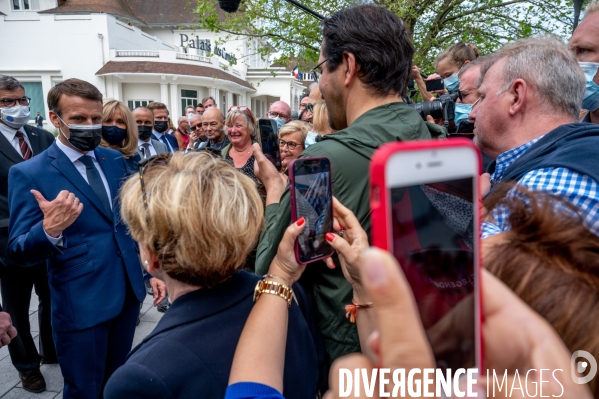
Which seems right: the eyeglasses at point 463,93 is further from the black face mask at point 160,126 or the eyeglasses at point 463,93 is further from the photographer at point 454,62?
the black face mask at point 160,126

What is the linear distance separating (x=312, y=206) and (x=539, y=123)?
109 centimetres

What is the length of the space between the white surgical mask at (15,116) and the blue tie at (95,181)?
4.70ft

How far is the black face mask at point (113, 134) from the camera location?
Result: 12.5 ft

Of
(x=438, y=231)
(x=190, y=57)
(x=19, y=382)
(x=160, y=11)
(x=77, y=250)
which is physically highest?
(x=160, y=11)

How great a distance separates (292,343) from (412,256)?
867 mm

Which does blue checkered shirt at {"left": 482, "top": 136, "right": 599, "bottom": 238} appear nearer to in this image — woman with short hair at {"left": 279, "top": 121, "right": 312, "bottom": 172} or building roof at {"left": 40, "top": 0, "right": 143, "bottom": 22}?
woman with short hair at {"left": 279, "top": 121, "right": 312, "bottom": 172}

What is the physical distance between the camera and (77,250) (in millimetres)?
2338

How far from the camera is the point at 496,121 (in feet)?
5.94

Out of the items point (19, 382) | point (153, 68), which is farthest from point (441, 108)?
point (153, 68)

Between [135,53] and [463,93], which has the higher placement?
[135,53]

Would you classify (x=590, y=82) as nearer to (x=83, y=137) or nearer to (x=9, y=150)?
(x=83, y=137)

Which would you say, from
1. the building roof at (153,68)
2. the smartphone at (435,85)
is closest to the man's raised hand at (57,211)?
the smartphone at (435,85)

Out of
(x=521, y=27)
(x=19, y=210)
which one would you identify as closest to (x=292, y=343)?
(x=19, y=210)

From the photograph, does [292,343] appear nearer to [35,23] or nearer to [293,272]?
[293,272]
